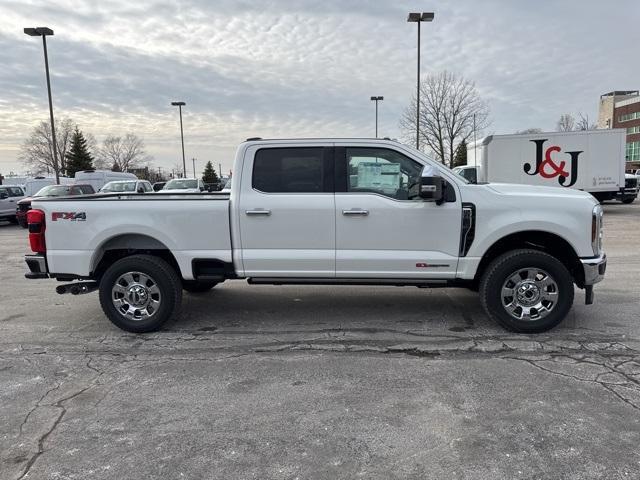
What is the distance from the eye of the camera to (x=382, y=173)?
5262 mm

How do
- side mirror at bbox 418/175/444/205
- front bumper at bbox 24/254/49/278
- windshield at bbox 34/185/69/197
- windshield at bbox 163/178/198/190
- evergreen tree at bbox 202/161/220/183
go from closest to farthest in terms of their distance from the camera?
side mirror at bbox 418/175/444/205
front bumper at bbox 24/254/49/278
windshield at bbox 34/185/69/197
windshield at bbox 163/178/198/190
evergreen tree at bbox 202/161/220/183

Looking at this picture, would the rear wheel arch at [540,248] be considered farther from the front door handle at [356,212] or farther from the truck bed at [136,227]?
the truck bed at [136,227]

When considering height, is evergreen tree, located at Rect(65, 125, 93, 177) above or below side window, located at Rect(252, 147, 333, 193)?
above

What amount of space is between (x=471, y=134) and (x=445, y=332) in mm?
35271

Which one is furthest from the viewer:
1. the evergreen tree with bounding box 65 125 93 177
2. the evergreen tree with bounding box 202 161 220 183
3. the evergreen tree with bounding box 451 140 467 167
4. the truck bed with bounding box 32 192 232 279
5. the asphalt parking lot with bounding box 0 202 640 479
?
the evergreen tree with bounding box 202 161 220 183

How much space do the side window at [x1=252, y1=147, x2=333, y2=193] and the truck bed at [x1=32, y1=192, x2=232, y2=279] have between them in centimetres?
50

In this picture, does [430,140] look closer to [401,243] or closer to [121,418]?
[401,243]

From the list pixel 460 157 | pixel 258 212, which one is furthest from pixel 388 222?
pixel 460 157

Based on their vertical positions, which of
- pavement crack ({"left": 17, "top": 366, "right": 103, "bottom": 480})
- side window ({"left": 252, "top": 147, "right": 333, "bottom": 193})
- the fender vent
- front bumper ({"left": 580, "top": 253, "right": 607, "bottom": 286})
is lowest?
pavement crack ({"left": 17, "top": 366, "right": 103, "bottom": 480})

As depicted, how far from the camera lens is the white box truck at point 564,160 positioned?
61.6 feet

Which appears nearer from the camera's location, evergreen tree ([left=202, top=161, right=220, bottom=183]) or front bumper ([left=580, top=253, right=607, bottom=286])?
front bumper ([left=580, top=253, right=607, bottom=286])

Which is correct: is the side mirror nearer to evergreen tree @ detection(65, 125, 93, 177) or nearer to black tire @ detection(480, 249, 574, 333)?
black tire @ detection(480, 249, 574, 333)

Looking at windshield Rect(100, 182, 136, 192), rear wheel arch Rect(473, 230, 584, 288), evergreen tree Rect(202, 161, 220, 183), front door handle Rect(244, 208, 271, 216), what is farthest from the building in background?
front door handle Rect(244, 208, 271, 216)

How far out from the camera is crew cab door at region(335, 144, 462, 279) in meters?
5.11
